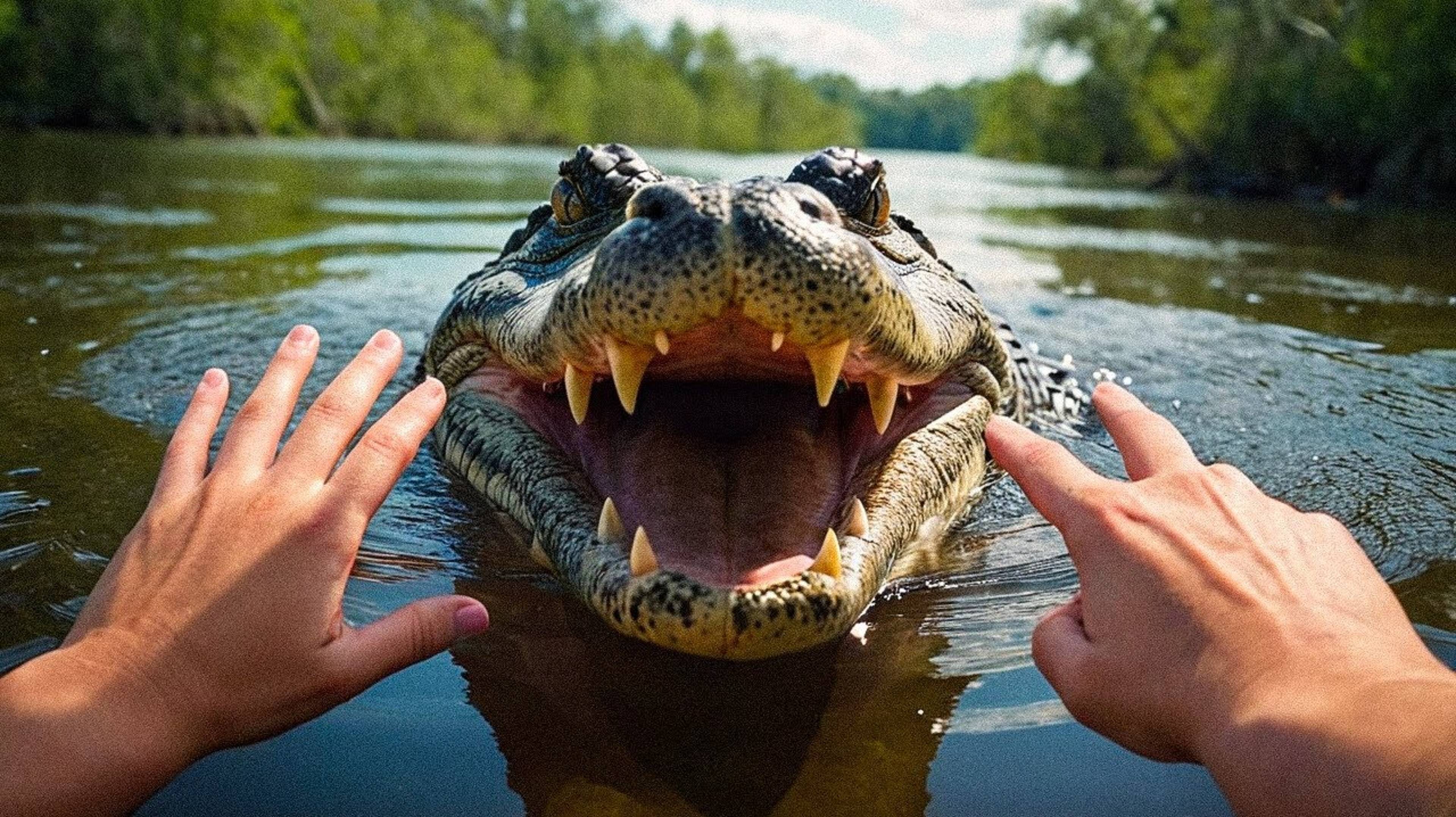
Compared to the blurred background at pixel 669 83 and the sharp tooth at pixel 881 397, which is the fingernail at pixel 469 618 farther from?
the blurred background at pixel 669 83

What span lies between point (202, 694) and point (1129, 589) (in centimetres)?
135

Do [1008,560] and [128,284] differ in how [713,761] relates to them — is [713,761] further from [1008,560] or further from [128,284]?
[128,284]

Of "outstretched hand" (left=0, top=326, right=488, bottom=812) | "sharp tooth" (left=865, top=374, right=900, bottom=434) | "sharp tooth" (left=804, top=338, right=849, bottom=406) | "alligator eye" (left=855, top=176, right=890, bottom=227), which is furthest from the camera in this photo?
"alligator eye" (left=855, top=176, right=890, bottom=227)

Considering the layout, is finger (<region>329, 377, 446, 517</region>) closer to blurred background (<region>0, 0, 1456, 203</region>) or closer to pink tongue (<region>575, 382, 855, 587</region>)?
pink tongue (<region>575, 382, 855, 587</region>)

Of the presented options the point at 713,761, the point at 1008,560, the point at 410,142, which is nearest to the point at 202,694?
the point at 713,761

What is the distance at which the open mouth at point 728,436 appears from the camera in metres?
2.14

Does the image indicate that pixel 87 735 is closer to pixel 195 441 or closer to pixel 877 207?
pixel 195 441

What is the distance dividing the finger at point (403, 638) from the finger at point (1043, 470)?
0.94 metres

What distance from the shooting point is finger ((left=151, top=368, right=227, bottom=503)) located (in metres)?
1.94

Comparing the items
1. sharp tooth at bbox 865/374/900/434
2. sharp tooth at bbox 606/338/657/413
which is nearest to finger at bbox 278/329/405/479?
sharp tooth at bbox 606/338/657/413

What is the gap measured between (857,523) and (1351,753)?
1054 millimetres

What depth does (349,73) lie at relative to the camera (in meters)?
64.1

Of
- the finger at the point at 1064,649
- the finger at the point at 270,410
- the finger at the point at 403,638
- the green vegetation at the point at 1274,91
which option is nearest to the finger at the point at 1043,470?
the finger at the point at 1064,649

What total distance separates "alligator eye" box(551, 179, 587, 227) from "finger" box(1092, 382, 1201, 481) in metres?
1.46
